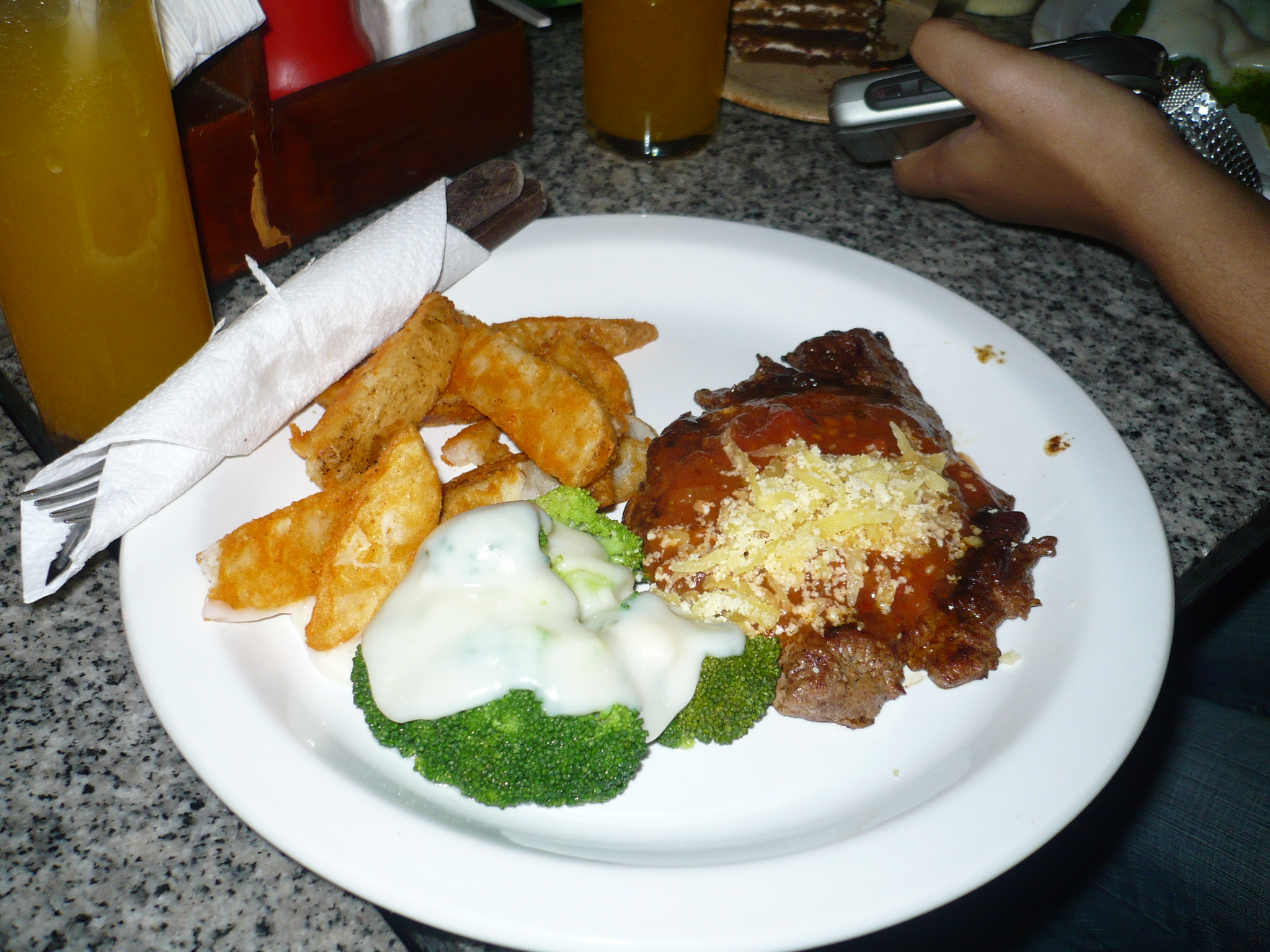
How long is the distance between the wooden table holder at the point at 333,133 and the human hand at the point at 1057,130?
116 cm

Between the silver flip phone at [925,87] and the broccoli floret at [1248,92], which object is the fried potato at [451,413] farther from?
the broccoli floret at [1248,92]

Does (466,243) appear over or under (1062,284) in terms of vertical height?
over

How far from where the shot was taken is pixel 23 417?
1879 millimetres

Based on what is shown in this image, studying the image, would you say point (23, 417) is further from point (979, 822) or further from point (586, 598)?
point (979, 822)

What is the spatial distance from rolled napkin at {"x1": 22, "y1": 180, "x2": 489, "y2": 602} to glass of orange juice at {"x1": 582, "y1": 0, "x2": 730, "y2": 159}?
87cm

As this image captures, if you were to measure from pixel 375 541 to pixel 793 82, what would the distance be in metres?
2.39

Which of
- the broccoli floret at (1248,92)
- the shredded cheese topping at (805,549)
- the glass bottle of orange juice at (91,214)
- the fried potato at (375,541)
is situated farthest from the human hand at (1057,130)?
the glass bottle of orange juice at (91,214)

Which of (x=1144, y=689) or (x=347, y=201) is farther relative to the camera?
(x=347, y=201)

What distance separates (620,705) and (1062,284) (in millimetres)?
1874

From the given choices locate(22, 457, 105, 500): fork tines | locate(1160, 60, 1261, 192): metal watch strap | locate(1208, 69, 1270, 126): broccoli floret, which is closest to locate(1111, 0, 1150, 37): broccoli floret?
locate(1208, 69, 1270, 126): broccoli floret

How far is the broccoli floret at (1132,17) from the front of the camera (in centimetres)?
289

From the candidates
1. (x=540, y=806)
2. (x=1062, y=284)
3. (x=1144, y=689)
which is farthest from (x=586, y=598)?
(x=1062, y=284)

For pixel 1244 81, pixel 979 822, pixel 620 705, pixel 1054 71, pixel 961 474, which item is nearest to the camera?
pixel 979 822

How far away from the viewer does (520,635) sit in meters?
1.30
